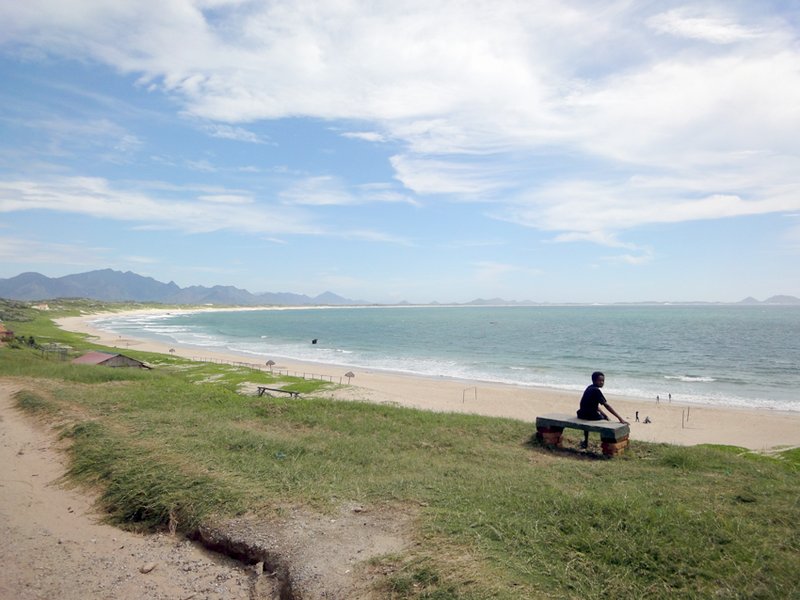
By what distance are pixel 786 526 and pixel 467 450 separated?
529cm

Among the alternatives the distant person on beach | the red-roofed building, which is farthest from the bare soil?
the red-roofed building

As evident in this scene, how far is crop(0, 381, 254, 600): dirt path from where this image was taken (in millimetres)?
5219

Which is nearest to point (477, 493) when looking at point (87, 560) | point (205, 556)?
point (205, 556)

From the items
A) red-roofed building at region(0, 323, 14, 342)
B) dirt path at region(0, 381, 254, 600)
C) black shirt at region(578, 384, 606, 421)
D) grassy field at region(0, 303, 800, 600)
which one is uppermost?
black shirt at region(578, 384, 606, 421)

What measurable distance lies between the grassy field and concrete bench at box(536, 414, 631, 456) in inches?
12.1

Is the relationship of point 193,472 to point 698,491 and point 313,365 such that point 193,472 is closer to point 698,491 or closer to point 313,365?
point 698,491

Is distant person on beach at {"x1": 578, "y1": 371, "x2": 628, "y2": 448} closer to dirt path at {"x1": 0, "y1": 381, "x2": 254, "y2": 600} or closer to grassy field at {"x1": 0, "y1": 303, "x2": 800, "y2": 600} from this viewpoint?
grassy field at {"x1": 0, "y1": 303, "x2": 800, "y2": 600}

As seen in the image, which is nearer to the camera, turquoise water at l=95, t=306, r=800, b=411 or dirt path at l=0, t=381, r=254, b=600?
dirt path at l=0, t=381, r=254, b=600

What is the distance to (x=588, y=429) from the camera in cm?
987

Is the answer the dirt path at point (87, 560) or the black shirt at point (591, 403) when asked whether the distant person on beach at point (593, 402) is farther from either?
the dirt path at point (87, 560)

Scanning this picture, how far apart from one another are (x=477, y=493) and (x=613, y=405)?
2579 cm

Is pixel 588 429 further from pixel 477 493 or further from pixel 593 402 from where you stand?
pixel 477 493

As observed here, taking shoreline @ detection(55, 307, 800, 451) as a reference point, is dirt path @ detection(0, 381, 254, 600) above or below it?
above

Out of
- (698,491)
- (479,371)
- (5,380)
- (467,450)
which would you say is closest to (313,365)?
(479,371)
